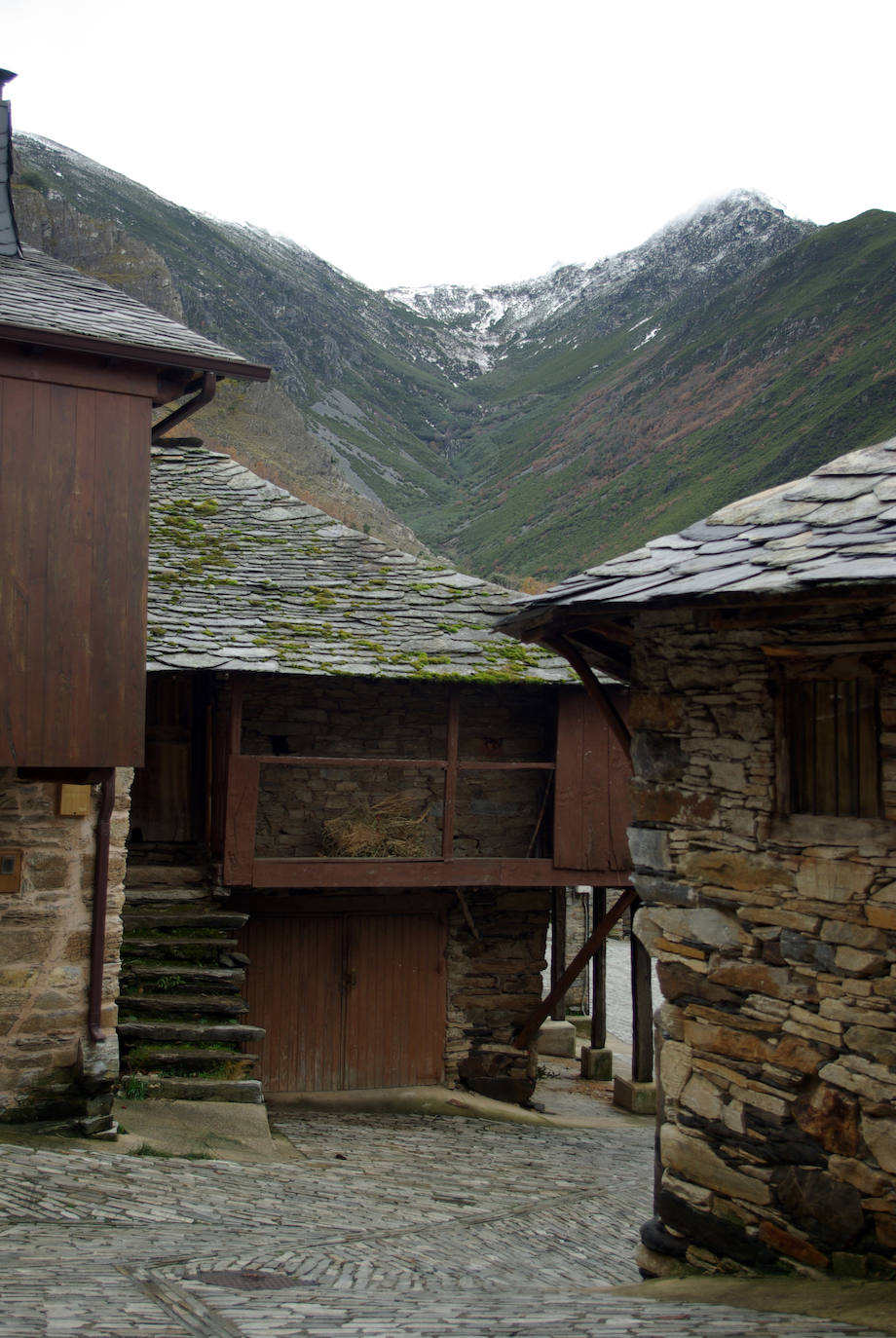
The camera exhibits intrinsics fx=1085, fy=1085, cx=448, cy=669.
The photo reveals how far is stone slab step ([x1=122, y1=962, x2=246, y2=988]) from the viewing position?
8555mm

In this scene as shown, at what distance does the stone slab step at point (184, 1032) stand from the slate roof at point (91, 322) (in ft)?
15.8

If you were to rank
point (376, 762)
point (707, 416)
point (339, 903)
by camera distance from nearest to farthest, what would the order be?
point (376, 762) < point (339, 903) < point (707, 416)

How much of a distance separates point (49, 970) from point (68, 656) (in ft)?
6.60

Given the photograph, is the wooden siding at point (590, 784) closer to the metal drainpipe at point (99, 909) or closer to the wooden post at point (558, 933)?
the wooden post at point (558, 933)

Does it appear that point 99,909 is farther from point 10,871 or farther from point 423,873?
point 423,873

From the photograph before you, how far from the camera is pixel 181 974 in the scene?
28.3ft

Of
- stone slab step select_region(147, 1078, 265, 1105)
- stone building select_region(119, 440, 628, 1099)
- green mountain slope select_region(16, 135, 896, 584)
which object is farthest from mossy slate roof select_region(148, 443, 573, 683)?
green mountain slope select_region(16, 135, 896, 584)

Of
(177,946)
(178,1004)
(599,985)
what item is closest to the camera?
(178,1004)

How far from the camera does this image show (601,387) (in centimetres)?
6400

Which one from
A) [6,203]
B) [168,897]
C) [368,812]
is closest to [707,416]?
[368,812]

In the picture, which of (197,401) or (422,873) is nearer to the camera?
(197,401)

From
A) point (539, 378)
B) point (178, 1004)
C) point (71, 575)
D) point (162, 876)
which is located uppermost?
point (539, 378)

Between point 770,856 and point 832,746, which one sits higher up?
point 832,746

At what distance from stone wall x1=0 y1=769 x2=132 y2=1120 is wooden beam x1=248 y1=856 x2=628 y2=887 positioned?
7.63 ft
